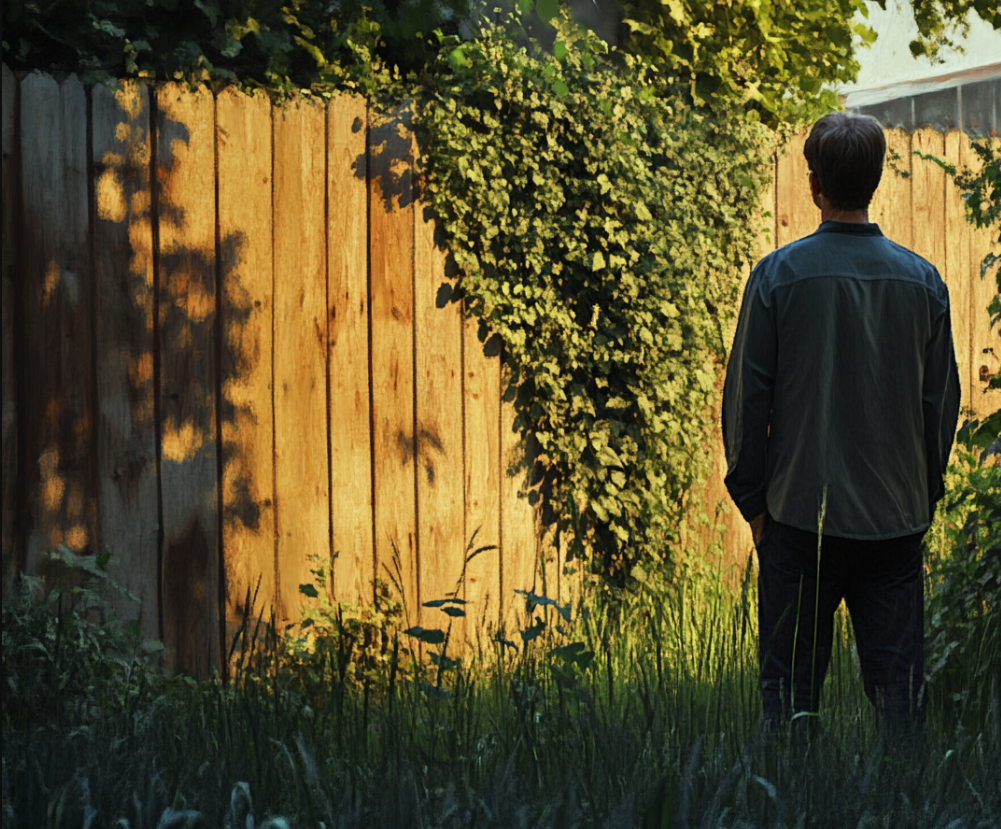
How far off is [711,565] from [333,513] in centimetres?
182

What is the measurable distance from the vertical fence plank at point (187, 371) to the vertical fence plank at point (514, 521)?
1181 millimetres

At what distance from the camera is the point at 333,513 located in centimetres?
401

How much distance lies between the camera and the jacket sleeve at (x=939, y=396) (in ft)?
8.46

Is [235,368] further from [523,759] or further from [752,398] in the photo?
[523,759]

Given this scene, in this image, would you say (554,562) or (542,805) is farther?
(554,562)

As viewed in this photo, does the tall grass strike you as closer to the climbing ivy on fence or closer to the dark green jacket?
the dark green jacket

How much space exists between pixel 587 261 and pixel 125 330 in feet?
6.03

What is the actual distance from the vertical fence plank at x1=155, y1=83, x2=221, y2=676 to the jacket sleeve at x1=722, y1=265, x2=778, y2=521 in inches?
81.7

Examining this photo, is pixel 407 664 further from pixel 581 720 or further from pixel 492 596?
pixel 581 720

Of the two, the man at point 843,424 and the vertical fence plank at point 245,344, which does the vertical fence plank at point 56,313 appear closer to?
the vertical fence plank at point 245,344

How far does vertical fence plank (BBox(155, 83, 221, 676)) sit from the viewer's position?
375cm

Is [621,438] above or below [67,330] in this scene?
below

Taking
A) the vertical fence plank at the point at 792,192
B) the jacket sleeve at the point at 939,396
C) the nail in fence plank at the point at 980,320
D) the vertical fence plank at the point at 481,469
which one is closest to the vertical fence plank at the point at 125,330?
the vertical fence plank at the point at 481,469

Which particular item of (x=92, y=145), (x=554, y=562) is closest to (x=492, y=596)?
(x=554, y=562)
